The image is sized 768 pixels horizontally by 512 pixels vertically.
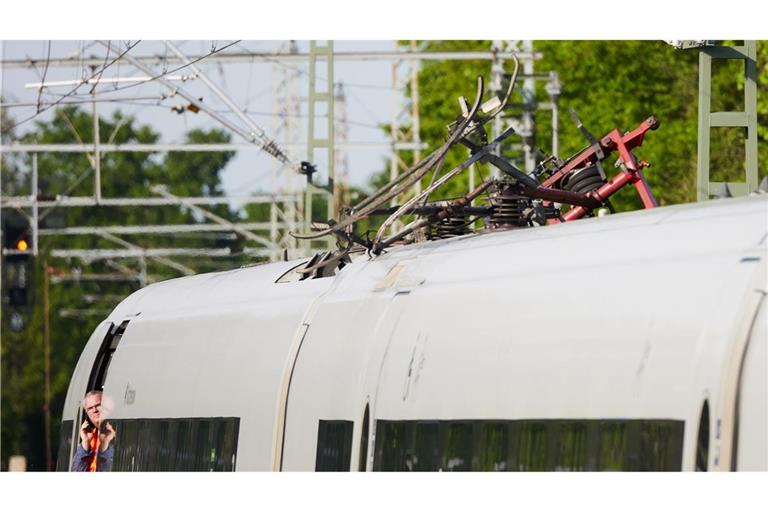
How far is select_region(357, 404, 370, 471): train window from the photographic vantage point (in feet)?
30.2

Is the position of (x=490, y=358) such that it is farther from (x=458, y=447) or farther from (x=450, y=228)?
(x=450, y=228)

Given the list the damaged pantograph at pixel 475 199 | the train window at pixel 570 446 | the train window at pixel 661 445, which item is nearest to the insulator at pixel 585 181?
the damaged pantograph at pixel 475 199

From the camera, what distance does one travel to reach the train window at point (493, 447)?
25.8 ft

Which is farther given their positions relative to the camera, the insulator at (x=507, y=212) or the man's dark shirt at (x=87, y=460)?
the man's dark shirt at (x=87, y=460)

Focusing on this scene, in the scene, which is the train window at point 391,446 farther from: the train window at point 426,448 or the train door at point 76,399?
the train door at point 76,399

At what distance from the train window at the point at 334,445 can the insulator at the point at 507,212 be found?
52.6 inches

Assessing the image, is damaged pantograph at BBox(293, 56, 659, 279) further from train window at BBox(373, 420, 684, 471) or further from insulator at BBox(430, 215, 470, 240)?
train window at BBox(373, 420, 684, 471)

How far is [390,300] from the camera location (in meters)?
9.56

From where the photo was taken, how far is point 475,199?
417 inches

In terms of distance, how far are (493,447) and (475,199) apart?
2.83 m

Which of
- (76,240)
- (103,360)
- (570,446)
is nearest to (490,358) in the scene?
(570,446)

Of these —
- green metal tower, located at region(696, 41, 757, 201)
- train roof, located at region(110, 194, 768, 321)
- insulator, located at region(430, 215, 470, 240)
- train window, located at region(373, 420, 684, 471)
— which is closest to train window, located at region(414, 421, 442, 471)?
train window, located at region(373, 420, 684, 471)
